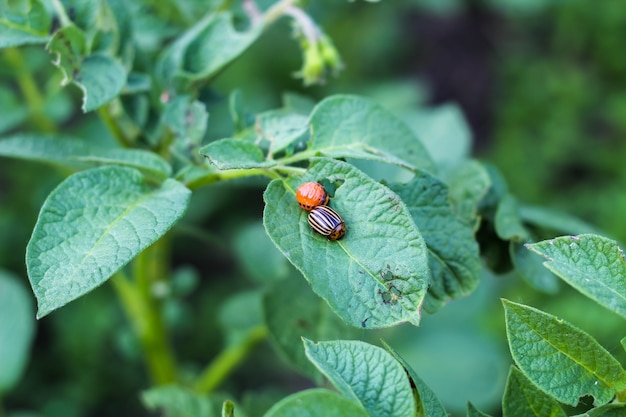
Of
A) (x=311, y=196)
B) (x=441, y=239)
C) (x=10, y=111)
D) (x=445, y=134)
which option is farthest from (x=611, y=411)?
(x=10, y=111)

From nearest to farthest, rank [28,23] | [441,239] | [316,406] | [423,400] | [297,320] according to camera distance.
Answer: [316,406], [423,400], [441,239], [28,23], [297,320]

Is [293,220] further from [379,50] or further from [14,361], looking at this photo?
[379,50]

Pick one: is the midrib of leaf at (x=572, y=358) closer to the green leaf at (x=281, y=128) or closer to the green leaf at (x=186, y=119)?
the green leaf at (x=281, y=128)

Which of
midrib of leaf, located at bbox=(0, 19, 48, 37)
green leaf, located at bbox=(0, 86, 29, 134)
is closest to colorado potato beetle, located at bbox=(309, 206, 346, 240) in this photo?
midrib of leaf, located at bbox=(0, 19, 48, 37)

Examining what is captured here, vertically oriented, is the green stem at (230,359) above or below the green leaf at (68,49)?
below

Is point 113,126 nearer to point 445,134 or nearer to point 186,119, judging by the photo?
point 186,119

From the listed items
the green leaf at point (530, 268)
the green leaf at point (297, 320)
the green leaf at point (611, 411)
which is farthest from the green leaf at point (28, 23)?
the green leaf at point (611, 411)
